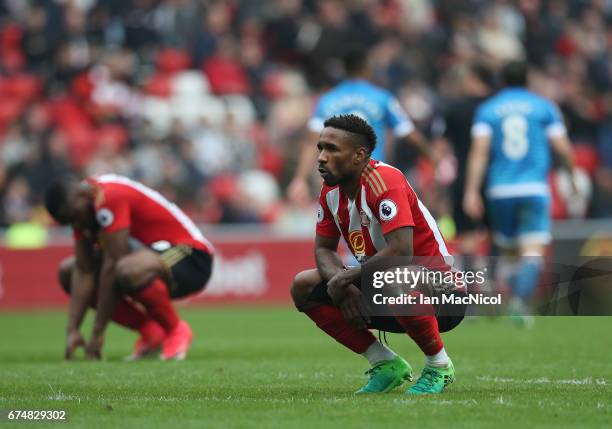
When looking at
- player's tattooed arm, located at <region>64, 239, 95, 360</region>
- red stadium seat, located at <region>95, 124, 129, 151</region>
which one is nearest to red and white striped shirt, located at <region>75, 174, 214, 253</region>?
player's tattooed arm, located at <region>64, 239, 95, 360</region>

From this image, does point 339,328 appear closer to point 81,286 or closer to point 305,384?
point 305,384

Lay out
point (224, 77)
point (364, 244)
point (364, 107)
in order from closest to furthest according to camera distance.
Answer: point (364, 244) < point (364, 107) < point (224, 77)

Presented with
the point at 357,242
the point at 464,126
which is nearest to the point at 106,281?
the point at 357,242

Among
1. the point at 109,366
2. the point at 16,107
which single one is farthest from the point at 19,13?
the point at 109,366

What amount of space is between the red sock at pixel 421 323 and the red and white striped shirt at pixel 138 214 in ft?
11.8

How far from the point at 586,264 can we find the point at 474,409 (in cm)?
193

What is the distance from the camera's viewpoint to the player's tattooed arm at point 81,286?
994 cm

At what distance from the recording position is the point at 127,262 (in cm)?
970

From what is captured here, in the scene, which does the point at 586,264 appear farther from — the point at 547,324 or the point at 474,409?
the point at 547,324

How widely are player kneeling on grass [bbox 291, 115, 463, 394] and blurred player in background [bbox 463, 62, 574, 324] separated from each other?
235 inches

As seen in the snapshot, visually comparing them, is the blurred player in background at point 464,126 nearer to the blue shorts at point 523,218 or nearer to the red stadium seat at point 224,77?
the blue shorts at point 523,218

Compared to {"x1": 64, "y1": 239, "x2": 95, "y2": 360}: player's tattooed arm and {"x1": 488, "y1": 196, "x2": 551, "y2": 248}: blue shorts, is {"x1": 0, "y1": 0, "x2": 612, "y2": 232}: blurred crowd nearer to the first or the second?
{"x1": 488, "y1": 196, "x2": 551, "y2": 248}: blue shorts

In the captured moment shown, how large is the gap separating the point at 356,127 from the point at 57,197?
345 centimetres

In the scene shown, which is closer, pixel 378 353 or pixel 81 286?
pixel 378 353
